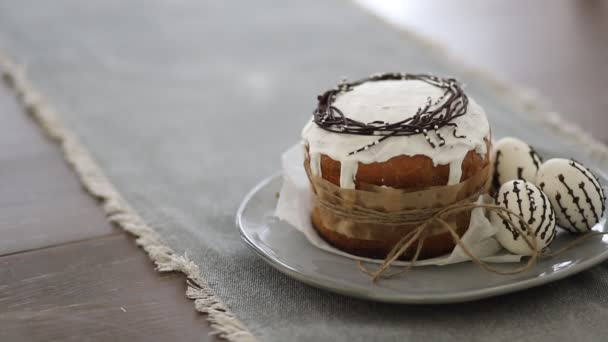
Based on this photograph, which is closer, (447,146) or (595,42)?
(447,146)

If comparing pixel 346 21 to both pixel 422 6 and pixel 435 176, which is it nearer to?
pixel 422 6

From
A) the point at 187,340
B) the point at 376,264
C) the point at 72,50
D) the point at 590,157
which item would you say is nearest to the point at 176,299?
the point at 187,340

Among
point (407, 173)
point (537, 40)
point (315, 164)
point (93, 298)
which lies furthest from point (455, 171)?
point (537, 40)

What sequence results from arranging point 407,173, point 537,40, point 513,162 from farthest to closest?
point 537,40 < point 513,162 < point 407,173

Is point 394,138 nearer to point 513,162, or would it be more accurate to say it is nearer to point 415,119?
point 415,119

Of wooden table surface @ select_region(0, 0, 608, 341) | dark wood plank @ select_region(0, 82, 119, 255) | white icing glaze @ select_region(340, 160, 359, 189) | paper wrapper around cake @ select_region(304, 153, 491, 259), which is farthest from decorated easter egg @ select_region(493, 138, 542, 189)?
dark wood plank @ select_region(0, 82, 119, 255)

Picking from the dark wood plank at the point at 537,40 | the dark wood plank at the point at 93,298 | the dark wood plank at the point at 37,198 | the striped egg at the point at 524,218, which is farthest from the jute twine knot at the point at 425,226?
the dark wood plank at the point at 537,40
